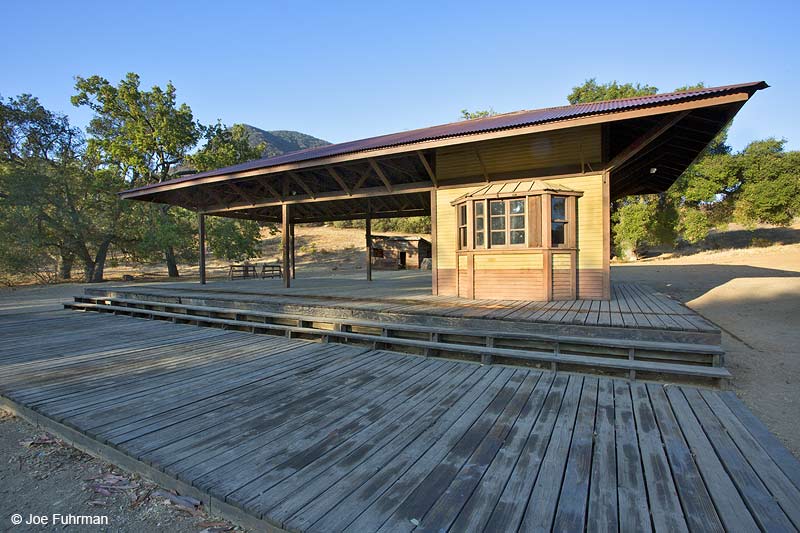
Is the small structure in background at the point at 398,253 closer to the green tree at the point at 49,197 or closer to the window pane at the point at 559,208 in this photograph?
the green tree at the point at 49,197

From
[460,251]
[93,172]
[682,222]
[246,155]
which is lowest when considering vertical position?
[460,251]

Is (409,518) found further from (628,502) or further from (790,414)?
(790,414)

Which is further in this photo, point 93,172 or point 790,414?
point 93,172

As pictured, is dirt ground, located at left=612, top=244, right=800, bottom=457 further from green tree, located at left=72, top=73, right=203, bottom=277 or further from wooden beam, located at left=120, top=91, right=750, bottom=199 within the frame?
green tree, located at left=72, top=73, right=203, bottom=277

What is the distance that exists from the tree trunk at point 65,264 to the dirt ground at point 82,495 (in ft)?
81.4

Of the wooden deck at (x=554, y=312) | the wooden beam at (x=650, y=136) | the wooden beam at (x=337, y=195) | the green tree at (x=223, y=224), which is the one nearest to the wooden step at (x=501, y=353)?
the wooden deck at (x=554, y=312)

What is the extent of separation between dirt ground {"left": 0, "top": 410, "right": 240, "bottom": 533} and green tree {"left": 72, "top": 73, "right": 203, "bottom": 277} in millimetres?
21343

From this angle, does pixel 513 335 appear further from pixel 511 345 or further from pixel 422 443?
pixel 422 443

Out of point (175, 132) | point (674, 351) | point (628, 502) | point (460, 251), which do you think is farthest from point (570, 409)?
point (175, 132)

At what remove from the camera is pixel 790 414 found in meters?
3.67

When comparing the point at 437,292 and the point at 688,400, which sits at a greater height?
the point at 437,292

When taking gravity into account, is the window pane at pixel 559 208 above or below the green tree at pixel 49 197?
below

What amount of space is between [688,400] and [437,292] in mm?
5191

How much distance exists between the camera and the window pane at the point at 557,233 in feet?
22.9
